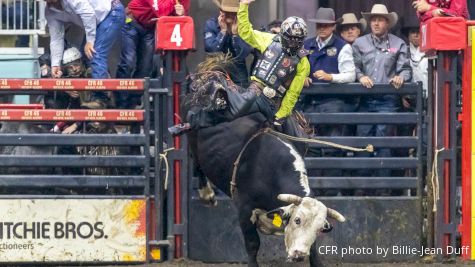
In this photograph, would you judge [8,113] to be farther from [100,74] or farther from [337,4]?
[337,4]

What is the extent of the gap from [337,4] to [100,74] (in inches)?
151

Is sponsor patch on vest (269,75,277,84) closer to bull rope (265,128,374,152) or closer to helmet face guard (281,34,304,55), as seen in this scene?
helmet face guard (281,34,304,55)

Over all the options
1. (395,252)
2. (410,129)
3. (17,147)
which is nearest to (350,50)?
(410,129)

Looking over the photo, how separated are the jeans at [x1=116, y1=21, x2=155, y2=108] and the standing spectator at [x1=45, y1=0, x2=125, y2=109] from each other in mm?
141

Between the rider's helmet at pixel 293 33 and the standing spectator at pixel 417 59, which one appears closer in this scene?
the rider's helmet at pixel 293 33

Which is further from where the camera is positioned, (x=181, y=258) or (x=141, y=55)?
(x=141, y=55)

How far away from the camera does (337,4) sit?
13.9 m

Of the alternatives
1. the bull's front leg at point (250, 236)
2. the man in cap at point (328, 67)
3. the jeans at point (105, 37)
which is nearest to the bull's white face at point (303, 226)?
the bull's front leg at point (250, 236)

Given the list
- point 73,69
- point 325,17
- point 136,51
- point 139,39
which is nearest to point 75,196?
point 73,69

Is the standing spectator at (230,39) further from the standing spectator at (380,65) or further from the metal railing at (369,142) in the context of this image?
the standing spectator at (380,65)

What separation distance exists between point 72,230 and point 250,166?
1730 mm

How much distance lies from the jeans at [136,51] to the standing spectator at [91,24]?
0.14 metres

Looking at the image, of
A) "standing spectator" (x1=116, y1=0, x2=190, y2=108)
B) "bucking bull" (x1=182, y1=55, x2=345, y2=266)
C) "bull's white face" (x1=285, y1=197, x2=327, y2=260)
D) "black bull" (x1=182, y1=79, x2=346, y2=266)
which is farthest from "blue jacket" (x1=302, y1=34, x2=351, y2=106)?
"bull's white face" (x1=285, y1=197, x2=327, y2=260)

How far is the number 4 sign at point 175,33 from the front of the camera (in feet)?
34.6
